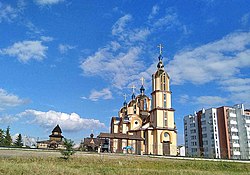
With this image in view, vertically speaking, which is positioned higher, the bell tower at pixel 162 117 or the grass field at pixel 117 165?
the bell tower at pixel 162 117

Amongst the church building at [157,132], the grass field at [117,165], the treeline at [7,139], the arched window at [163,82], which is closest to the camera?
the grass field at [117,165]

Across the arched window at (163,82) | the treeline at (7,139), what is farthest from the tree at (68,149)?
the treeline at (7,139)

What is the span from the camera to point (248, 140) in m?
70.6

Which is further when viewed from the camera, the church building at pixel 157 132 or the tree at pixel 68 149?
the church building at pixel 157 132

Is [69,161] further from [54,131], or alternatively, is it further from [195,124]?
[195,124]

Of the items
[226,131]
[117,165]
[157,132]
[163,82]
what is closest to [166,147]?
[157,132]

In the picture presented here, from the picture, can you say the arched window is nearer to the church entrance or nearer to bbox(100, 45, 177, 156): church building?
bbox(100, 45, 177, 156): church building

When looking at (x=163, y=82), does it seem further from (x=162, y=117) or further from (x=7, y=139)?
(x=7, y=139)

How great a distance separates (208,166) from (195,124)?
5660 cm

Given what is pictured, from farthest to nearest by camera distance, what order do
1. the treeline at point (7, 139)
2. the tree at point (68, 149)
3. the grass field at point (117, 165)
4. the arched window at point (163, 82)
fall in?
the treeline at point (7, 139), the arched window at point (163, 82), the tree at point (68, 149), the grass field at point (117, 165)

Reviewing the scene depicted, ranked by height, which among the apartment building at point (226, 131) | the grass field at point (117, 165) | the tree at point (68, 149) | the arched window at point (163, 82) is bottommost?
the grass field at point (117, 165)

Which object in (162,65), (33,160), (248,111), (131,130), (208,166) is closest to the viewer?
(33,160)

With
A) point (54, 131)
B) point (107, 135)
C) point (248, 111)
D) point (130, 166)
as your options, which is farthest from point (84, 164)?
point (248, 111)

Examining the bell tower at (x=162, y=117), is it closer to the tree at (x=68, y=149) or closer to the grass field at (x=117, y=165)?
the grass field at (x=117, y=165)
